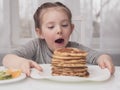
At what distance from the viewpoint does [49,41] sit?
4.41 feet

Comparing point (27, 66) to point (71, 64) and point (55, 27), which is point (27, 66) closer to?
point (71, 64)

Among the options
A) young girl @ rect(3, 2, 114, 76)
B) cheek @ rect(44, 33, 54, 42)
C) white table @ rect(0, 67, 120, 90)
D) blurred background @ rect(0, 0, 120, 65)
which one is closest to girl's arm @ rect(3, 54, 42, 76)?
young girl @ rect(3, 2, 114, 76)

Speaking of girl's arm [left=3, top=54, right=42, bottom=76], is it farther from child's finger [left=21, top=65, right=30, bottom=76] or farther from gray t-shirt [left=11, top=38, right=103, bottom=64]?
gray t-shirt [left=11, top=38, right=103, bottom=64]

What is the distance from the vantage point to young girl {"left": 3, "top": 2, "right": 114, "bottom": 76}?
1148mm

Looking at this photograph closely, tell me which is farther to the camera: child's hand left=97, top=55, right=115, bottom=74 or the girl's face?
the girl's face

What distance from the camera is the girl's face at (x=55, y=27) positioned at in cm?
124

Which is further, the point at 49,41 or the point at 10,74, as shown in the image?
the point at 49,41

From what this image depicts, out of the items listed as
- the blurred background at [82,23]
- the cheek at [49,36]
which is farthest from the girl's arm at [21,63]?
the blurred background at [82,23]

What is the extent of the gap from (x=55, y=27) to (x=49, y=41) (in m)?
0.12

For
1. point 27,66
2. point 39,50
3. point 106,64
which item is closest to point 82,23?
point 39,50

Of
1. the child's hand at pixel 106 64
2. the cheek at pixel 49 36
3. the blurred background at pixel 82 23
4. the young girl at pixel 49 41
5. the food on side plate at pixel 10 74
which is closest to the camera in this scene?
the food on side plate at pixel 10 74

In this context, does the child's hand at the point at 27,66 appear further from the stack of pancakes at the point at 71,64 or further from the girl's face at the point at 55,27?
the girl's face at the point at 55,27

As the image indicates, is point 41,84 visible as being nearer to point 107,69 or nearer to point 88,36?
point 107,69

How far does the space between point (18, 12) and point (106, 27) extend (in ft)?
2.22
